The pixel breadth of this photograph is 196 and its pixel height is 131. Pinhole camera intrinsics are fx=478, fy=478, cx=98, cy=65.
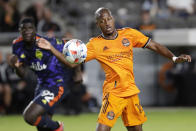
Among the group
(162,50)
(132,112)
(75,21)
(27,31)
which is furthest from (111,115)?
(75,21)

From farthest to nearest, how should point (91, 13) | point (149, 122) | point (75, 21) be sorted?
point (91, 13) → point (75, 21) → point (149, 122)

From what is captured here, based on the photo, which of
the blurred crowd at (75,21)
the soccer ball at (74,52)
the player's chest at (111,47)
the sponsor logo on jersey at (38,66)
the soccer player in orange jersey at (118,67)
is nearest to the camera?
the soccer ball at (74,52)

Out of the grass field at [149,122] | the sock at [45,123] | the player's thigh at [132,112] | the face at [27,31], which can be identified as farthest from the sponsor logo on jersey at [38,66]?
the grass field at [149,122]

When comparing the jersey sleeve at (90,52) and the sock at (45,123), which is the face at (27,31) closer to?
the sock at (45,123)

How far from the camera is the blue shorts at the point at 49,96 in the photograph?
8.02m

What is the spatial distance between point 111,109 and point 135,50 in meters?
10.2

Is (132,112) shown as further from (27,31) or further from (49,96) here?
(27,31)

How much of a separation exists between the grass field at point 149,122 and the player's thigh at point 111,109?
4.13 m

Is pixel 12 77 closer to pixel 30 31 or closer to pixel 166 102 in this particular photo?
pixel 166 102

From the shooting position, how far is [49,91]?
A: 8242 mm

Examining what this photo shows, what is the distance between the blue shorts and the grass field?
2794mm

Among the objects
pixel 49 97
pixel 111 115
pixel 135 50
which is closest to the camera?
pixel 111 115

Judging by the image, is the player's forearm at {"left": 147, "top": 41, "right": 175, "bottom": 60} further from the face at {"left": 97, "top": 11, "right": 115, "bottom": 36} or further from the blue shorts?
the blue shorts

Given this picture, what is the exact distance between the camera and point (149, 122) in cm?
1229
